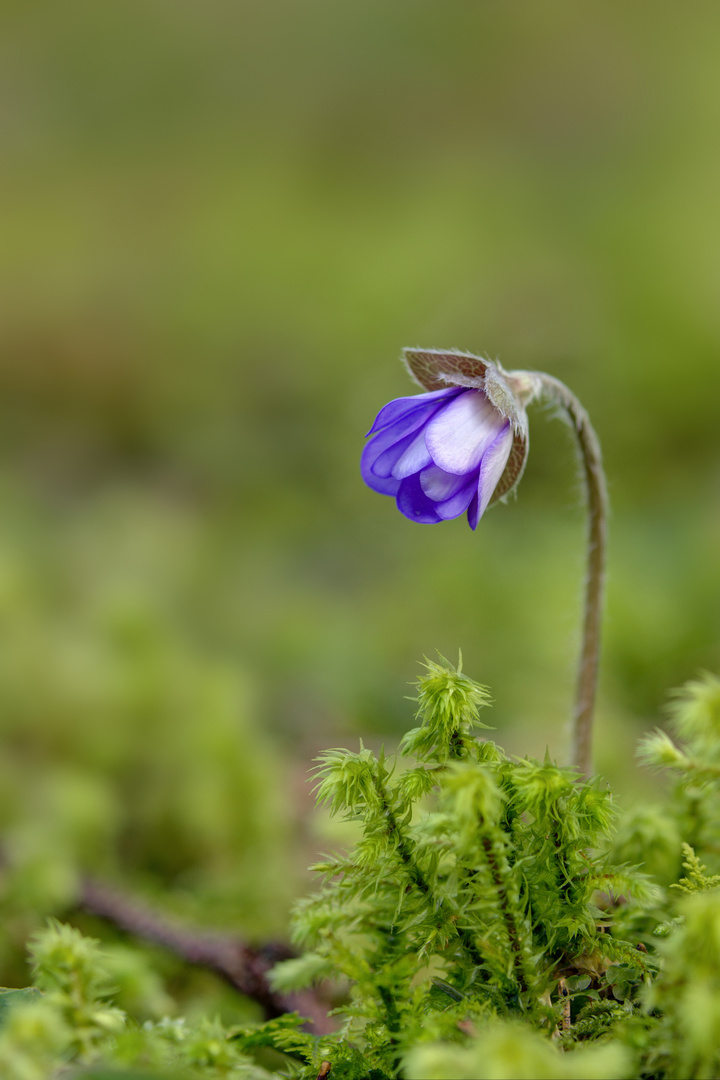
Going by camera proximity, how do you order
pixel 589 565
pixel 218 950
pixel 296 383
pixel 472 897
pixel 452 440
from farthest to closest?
pixel 296 383 → pixel 218 950 → pixel 589 565 → pixel 452 440 → pixel 472 897

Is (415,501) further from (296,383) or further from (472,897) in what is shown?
(296,383)

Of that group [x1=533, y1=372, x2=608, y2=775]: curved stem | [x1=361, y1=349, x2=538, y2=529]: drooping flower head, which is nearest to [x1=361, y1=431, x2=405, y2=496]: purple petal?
[x1=361, y1=349, x2=538, y2=529]: drooping flower head

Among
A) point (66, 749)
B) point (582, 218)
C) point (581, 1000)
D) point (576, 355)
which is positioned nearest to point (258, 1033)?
point (581, 1000)

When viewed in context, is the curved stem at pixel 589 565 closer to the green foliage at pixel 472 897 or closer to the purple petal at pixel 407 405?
the purple petal at pixel 407 405

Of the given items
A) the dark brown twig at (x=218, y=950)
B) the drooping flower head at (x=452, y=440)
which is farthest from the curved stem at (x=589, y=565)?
the dark brown twig at (x=218, y=950)

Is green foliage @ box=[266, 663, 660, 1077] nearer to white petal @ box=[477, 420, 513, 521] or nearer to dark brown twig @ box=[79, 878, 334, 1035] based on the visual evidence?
white petal @ box=[477, 420, 513, 521]

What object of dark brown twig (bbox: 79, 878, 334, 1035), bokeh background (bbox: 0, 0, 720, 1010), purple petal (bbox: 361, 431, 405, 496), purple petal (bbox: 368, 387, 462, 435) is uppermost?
bokeh background (bbox: 0, 0, 720, 1010)

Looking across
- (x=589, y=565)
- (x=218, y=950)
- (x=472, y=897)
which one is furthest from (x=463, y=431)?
(x=218, y=950)
